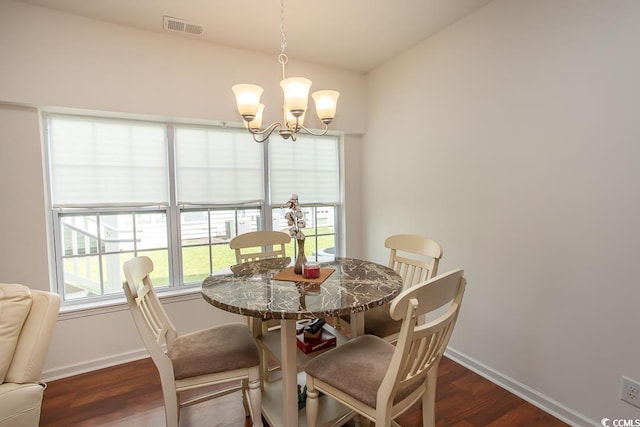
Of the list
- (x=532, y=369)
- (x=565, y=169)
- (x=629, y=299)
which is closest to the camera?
(x=629, y=299)

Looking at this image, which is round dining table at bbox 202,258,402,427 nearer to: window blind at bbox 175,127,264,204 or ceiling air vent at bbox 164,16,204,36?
window blind at bbox 175,127,264,204

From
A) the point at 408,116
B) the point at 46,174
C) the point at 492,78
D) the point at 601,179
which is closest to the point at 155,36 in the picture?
the point at 46,174

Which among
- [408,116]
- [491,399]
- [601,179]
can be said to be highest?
[408,116]

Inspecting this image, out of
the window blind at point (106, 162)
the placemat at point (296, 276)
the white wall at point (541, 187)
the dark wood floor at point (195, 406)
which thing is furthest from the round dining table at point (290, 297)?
the window blind at point (106, 162)

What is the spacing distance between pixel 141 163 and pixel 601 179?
3.17 metres

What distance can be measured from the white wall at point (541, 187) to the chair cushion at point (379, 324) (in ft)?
2.74

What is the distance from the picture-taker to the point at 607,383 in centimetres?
162

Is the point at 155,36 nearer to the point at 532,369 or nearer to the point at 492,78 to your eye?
the point at 492,78

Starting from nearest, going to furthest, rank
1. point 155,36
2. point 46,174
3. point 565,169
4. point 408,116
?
point 565,169 < point 46,174 < point 155,36 < point 408,116

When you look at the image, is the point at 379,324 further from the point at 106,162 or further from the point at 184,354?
the point at 106,162

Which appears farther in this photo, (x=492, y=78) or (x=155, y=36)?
(x=155, y=36)

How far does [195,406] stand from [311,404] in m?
0.99

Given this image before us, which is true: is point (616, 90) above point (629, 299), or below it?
above

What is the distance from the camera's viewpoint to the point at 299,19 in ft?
7.41
